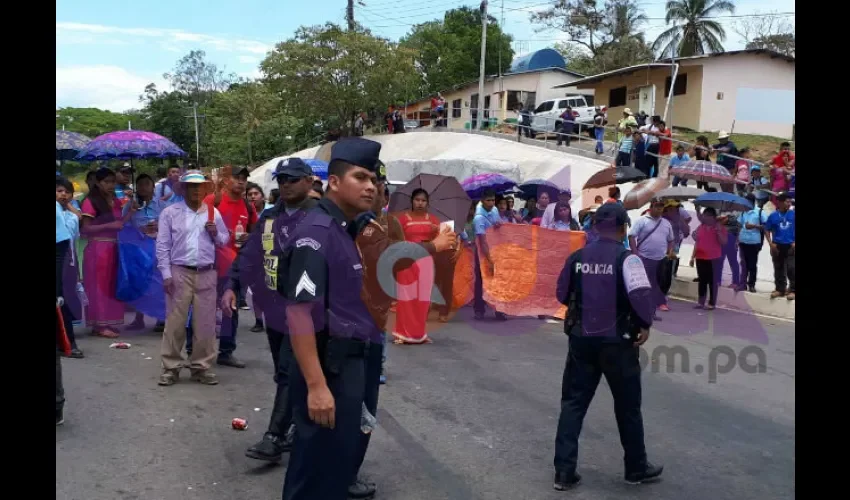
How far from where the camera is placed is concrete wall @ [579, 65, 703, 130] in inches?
1203

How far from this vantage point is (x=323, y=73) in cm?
3325

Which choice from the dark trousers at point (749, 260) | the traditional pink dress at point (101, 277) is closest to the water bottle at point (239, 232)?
the traditional pink dress at point (101, 277)

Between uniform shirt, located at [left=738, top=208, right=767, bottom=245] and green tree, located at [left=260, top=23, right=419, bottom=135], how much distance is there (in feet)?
76.2

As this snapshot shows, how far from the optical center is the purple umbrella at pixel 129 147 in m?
12.5

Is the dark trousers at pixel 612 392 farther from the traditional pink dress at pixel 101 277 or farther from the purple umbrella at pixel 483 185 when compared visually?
the purple umbrella at pixel 483 185

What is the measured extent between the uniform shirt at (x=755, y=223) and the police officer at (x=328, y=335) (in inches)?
385

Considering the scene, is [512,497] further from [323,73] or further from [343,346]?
[323,73]

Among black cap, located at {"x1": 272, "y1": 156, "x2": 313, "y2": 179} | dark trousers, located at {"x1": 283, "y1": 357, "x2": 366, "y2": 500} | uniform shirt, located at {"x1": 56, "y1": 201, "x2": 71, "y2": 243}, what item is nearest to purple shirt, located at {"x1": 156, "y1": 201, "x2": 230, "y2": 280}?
uniform shirt, located at {"x1": 56, "y1": 201, "x2": 71, "y2": 243}

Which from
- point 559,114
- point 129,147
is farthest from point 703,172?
point 559,114

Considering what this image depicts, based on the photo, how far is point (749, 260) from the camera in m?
11.9

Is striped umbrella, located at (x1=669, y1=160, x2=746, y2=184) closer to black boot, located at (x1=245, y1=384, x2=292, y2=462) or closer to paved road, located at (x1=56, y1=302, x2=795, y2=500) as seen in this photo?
paved road, located at (x1=56, y1=302, x2=795, y2=500)
